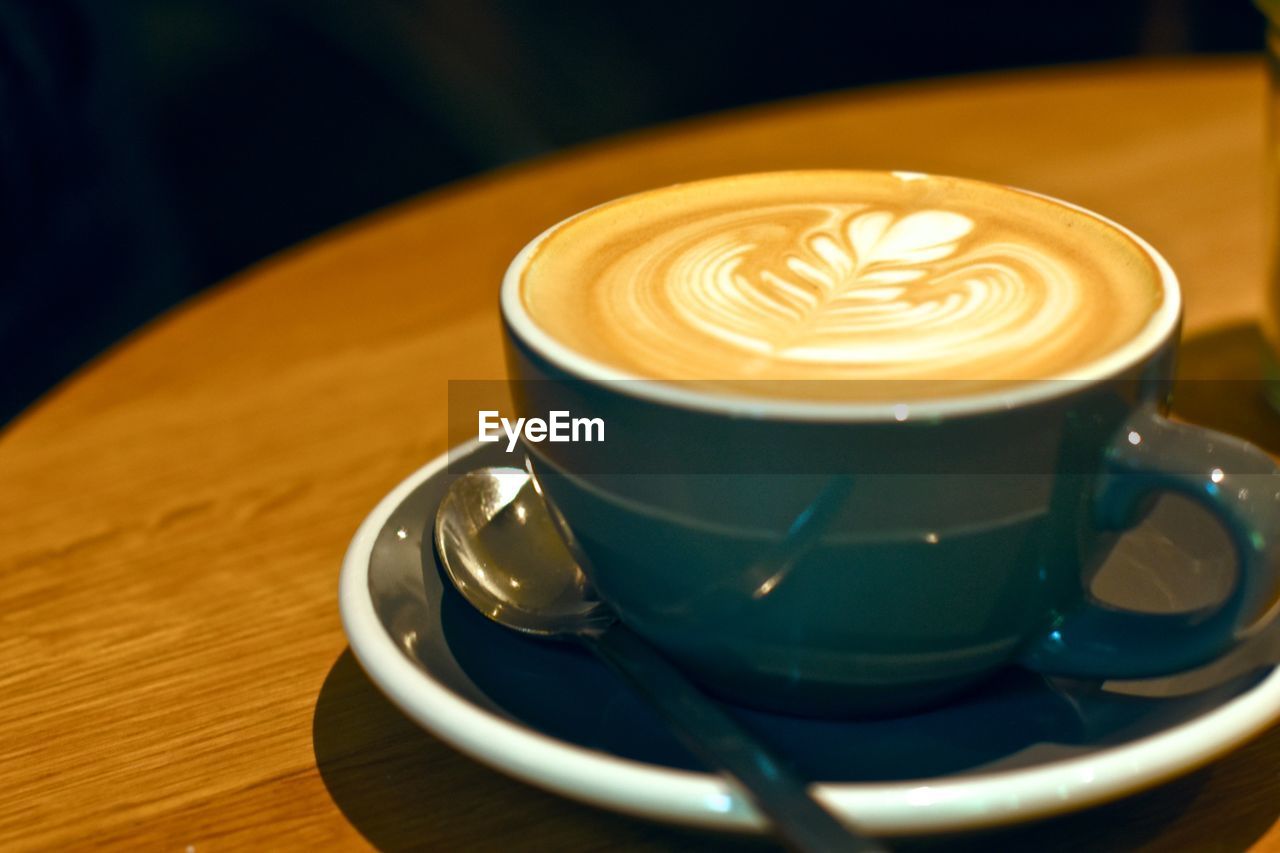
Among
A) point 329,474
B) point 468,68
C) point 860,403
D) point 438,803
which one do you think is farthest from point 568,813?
point 468,68

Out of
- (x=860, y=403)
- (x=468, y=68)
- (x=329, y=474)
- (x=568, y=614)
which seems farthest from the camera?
(x=468, y=68)

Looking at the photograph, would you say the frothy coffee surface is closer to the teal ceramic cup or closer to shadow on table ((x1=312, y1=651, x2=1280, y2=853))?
the teal ceramic cup

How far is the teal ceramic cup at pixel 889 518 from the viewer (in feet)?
1.17

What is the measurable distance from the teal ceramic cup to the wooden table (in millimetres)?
58

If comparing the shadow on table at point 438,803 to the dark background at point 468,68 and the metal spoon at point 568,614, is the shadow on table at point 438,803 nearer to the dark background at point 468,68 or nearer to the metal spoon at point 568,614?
the metal spoon at point 568,614

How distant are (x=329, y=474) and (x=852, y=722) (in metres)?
0.32

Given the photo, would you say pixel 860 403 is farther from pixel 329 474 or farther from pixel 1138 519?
pixel 329 474

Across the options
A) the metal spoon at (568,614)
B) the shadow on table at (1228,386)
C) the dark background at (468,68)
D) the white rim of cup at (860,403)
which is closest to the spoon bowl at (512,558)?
the metal spoon at (568,614)

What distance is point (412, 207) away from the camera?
985mm

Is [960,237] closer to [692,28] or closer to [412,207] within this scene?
[412,207]

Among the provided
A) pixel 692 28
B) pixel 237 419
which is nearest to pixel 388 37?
pixel 692 28

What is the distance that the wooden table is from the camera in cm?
41

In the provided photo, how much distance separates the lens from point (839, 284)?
1.47ft

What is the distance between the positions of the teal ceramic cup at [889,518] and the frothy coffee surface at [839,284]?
2 centimetres
